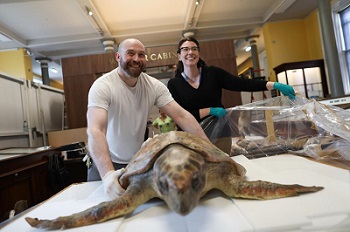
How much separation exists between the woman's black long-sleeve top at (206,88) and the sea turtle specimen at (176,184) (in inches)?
33.5

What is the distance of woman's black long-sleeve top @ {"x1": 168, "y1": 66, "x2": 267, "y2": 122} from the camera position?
1.71m

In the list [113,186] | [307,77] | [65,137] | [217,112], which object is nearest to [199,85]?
[217,112]

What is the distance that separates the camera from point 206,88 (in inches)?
68.0

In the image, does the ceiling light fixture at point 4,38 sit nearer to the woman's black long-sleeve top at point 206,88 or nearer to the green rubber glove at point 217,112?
the woman's black long-sleeve top at point 206,88

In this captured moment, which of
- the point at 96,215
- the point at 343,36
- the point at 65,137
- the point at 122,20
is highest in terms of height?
the point at 122,20

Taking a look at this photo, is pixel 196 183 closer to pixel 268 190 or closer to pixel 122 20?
pixel 268 190

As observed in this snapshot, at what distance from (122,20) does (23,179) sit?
15.1ft

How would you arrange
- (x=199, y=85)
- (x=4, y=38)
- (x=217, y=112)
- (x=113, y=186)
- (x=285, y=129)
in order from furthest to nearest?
(x=4, y=38)
(x=199, y=85)
(x=217, y=112)
(x=285, y=129)
(x=113, y=186)

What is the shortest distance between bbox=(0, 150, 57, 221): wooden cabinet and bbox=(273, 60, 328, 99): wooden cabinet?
589cm

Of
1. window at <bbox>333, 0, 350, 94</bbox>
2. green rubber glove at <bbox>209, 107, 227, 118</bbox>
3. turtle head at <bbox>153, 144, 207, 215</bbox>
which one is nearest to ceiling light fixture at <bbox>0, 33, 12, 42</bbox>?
green rubber glove at <bbox>209, 107, 227, 118</bbox>

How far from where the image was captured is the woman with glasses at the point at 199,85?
168cm

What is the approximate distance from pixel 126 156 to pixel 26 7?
15.8 feet

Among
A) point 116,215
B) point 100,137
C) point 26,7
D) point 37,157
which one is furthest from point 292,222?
point 26,7

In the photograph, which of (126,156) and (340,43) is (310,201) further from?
(340,43)
